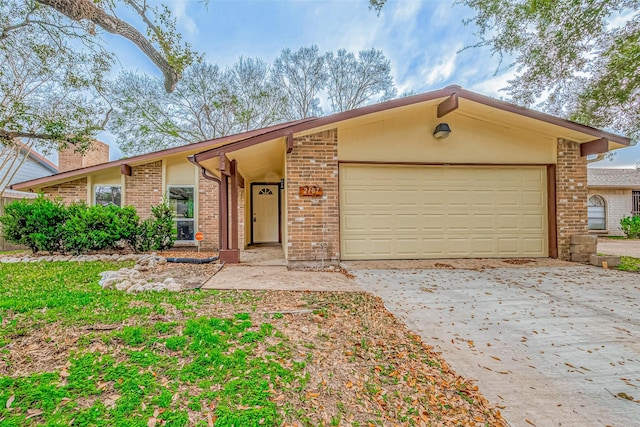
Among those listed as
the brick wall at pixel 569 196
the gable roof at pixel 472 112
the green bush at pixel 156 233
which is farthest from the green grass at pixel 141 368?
the brick wall at pixel 569 196

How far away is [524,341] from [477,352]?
22.6 inches

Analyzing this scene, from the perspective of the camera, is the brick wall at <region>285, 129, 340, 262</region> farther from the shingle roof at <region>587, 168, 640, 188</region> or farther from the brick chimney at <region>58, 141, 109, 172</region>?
the shingle roof at <region>587, 168, 640, 188</region>

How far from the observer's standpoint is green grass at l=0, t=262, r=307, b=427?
5.70 ft

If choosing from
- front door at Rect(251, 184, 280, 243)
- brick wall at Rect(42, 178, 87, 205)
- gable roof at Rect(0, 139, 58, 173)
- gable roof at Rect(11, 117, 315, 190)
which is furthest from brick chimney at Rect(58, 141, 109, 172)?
front door at Rect(251, 184, 280, 243)

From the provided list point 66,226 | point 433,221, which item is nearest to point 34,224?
point 66,226

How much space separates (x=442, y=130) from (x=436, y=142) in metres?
0.39

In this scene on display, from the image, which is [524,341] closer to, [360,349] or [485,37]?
[360,349]

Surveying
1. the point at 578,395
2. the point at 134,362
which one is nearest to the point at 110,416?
the point at 134,362

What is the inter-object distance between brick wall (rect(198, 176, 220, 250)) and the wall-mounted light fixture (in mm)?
6546

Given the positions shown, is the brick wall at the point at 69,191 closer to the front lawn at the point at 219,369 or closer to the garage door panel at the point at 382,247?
the front lawn at the point at 219,369

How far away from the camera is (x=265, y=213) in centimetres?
1130

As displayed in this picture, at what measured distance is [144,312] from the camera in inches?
129

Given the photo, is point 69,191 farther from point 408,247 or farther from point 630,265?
point 630,265

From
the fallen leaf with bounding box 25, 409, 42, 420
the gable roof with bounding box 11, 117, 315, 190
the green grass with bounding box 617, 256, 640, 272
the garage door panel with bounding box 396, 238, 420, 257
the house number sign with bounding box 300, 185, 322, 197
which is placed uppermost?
the gable roof with bounding box 11, 117, 315, 190
